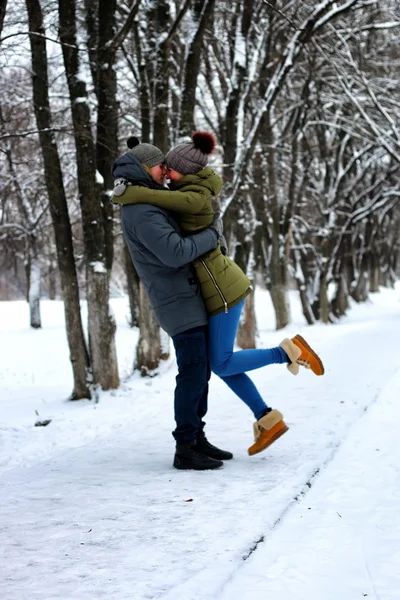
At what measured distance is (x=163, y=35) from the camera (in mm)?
9812

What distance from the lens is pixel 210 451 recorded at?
14.5 ft

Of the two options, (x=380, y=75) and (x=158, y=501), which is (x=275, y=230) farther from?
(x=158, y=501)

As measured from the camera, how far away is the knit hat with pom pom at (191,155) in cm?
419

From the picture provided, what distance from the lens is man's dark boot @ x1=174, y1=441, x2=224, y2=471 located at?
421 cm

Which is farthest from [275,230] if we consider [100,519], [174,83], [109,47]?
[100,519]

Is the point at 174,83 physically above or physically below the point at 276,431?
above

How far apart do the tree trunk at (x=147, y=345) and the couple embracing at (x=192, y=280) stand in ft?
18.3

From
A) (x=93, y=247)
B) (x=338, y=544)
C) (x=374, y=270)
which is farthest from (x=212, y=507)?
(x=374, y=270)

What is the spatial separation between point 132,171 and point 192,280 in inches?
31.1

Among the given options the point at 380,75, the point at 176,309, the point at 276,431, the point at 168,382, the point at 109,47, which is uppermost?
the point at 380,75

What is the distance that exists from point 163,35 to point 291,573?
350 inches

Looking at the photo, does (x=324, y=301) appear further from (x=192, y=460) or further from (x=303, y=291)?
(x=192, y=460)

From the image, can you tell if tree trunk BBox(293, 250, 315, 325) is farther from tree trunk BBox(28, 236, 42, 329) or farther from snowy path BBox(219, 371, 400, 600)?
snowy path BBox(219, 371, 400, 600)

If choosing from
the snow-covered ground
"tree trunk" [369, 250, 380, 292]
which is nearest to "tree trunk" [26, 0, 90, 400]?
the snow-covered ground
